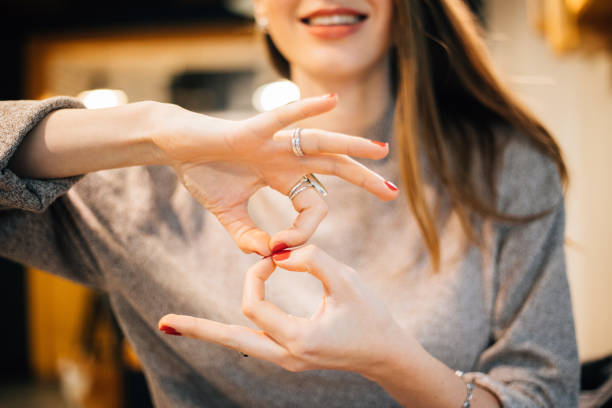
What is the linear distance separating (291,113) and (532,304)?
535 mm

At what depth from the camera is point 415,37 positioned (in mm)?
867

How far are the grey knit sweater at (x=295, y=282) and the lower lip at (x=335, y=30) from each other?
11.6 inches

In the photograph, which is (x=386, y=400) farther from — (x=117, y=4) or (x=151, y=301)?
(x=117, y=4)

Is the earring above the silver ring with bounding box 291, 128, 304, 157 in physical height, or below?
above

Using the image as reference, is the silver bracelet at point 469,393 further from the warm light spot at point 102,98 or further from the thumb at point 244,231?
the warm light spot at point 102,98

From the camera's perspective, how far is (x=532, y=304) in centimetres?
82

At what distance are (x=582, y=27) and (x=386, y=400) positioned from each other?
3.22 feet

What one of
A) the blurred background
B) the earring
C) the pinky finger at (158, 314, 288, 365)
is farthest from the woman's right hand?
the blurred background

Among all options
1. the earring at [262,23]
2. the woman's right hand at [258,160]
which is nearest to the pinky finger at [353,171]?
the woman's right hand at [258,160]

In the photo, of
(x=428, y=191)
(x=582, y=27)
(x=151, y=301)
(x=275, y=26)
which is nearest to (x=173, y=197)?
(x=151, y=301)

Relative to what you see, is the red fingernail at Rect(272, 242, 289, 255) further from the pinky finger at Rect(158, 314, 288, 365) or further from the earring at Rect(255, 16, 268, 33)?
the earring at Rect(255, 16, 268, 33)

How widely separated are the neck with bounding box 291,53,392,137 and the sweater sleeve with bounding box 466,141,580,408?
273 mm

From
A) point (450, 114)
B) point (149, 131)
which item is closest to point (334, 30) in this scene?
point (450, 114)

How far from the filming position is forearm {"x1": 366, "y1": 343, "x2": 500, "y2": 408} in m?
0.62
